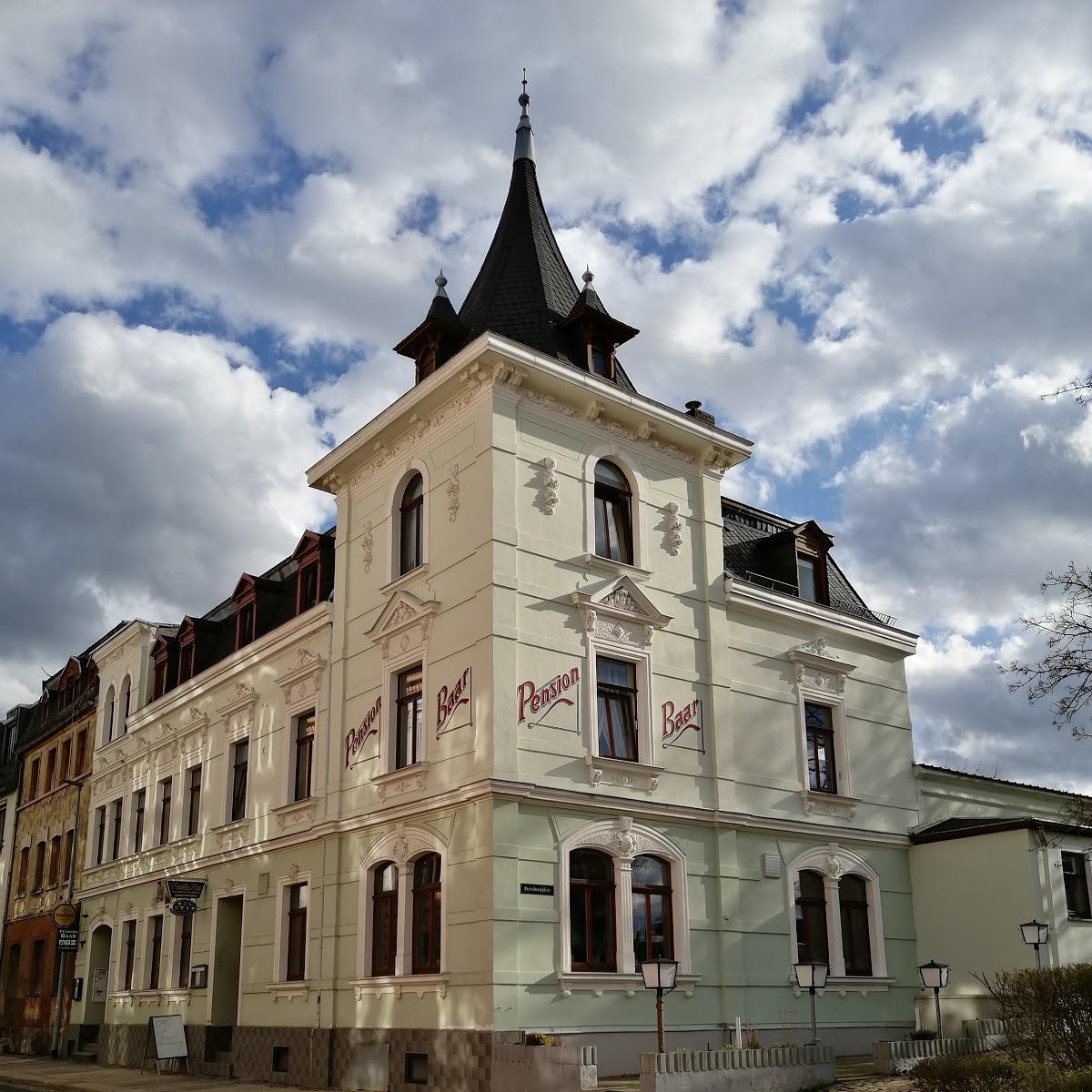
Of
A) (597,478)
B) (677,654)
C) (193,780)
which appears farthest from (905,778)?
(193,780)

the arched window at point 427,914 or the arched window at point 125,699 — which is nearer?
the arched window at point 427,914

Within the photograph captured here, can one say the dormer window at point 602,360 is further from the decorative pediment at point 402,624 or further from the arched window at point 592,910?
the arched window at point 592,910

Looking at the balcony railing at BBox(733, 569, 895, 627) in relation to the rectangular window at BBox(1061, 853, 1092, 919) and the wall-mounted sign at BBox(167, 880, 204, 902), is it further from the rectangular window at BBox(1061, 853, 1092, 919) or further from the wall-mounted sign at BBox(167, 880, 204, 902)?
the wall-mounted sign at BBox(167, 880, 204, 902)

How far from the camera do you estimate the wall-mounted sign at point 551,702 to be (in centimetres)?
1933

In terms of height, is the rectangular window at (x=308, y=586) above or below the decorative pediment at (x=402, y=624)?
above

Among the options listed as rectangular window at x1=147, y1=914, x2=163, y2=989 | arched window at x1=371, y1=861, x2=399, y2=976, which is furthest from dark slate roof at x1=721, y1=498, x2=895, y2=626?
rectangular window at x1=147, y1=914, x2=163, y2=989

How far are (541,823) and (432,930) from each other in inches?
100

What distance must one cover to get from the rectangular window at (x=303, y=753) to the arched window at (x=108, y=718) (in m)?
12.8

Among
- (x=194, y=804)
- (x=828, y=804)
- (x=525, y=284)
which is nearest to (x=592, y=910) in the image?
(x=828, y=804)

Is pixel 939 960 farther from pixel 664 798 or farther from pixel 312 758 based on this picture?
pixel 312 758

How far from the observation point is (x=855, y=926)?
2406cm

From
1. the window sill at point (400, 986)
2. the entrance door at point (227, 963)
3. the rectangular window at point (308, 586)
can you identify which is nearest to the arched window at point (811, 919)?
the window sill at point (400, 986)

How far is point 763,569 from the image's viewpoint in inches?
1019

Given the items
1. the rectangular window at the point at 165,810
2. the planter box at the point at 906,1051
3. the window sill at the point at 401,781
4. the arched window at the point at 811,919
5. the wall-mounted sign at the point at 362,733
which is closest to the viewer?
the planter box at the point at 906,1051
